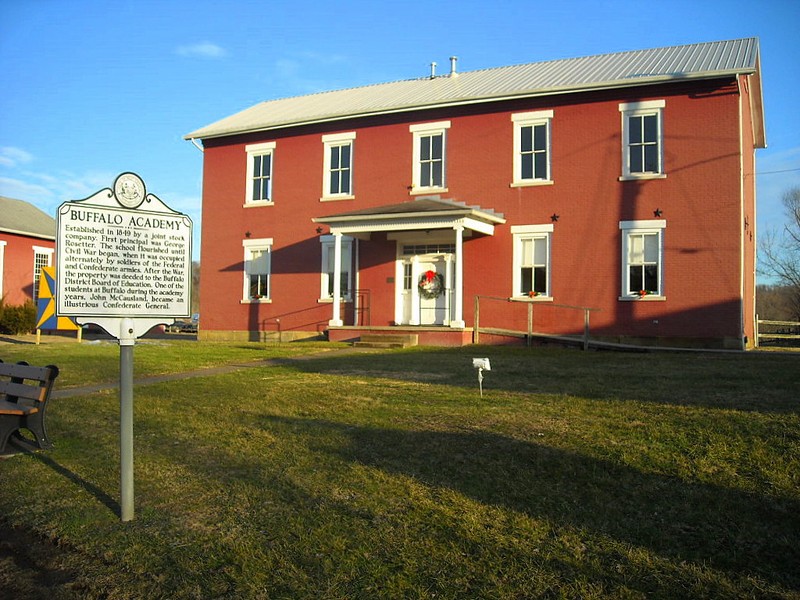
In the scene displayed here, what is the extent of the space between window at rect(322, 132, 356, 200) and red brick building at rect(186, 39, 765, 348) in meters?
0.05

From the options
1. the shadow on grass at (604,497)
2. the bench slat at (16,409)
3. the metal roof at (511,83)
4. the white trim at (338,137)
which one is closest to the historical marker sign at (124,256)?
the shadow on grass at (604,497)

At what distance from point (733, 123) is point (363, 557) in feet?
60.3

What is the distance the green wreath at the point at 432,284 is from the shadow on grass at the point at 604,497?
15314 millimetres

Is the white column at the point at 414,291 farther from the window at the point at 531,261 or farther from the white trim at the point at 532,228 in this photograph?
the white trim at the point at 532,228

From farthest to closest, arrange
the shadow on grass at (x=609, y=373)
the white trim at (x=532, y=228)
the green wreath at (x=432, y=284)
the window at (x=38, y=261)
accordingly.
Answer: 1. the window at (x=38, y=261)
2. the green wreath at (x=432, y=284)
3. the white trim at (x=532, y=228)
4. the shadow on grass at (x=609, y=373)

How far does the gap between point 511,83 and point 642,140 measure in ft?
15.6

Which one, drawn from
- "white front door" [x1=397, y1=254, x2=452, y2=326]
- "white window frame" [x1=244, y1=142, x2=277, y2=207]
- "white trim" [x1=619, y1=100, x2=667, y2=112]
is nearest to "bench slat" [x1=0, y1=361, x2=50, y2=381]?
"white front door" [x1=397, y1=254, x2=452, y2=326]

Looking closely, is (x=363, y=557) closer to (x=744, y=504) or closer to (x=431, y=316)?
(x=744, y=504)

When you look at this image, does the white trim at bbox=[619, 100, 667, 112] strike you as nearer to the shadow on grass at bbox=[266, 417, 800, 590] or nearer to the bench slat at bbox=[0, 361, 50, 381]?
the shadow on grass at bbox=[266, 417, 800, 590]

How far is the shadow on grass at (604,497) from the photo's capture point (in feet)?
13.8

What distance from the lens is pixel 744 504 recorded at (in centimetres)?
489

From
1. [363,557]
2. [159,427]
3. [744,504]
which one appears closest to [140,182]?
[363,557]

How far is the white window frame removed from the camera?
2561 centimetres

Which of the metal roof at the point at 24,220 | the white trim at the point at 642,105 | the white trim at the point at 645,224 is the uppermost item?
the white trim at the point at 642,105
